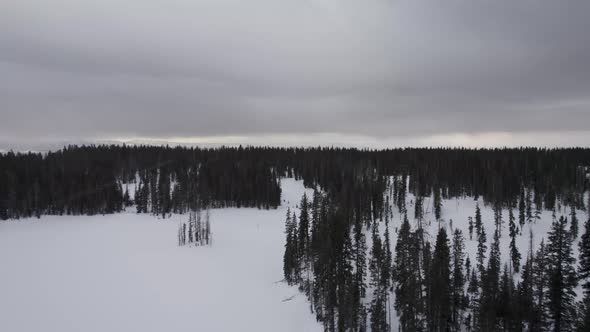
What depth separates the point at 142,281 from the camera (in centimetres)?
6944

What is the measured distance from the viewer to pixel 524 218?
113875mm

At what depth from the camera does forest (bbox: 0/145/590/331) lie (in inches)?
2050

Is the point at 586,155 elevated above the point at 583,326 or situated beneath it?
elevated above

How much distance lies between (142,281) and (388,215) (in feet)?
277

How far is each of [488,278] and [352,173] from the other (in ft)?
350

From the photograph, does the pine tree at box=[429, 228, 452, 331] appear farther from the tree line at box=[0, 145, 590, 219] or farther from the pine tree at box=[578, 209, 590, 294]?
the tree line at box=[0, 145, 590, 219]

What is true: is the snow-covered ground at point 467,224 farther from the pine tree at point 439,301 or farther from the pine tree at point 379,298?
the pine tree at point 439,301

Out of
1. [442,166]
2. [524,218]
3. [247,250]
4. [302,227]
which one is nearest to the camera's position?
[302,227]

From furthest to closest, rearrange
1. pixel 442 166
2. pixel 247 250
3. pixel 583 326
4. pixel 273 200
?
pixel 442 166
pixel 273 200
pixel 247 250
pixel 583 326

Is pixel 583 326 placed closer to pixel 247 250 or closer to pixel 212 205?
pixel 247 250

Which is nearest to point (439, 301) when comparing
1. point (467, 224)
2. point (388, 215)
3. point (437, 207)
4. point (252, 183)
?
point (467, 224)

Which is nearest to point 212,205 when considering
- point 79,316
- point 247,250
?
point 247,250

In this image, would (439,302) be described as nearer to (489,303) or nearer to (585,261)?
(489,303)

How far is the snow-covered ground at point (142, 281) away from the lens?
52719 mm
